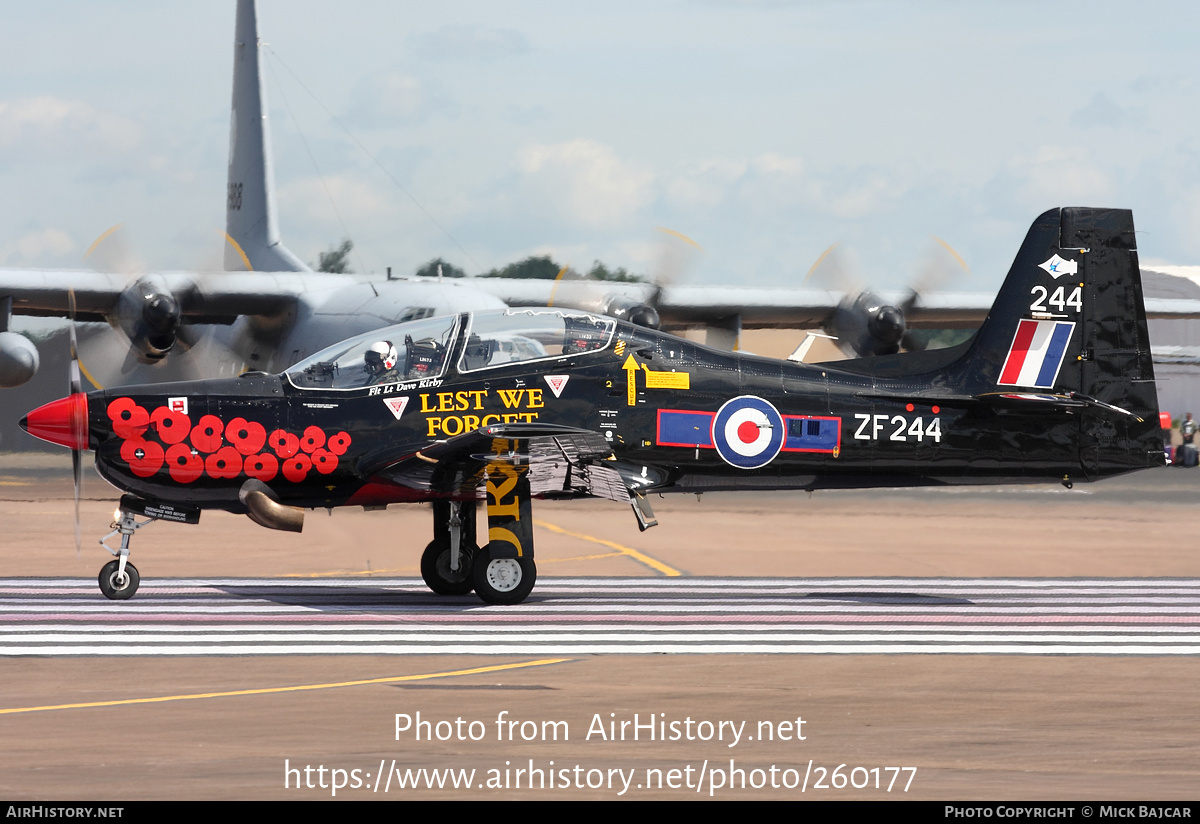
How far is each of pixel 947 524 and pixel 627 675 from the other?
1730 centimetres

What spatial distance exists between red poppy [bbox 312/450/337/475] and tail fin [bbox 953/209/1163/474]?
22.1 feet

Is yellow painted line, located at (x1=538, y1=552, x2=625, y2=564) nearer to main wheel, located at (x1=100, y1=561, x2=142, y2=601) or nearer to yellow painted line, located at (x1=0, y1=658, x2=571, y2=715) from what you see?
main wheel, located at (x1=100, y1=561, x2=142, y2=601)

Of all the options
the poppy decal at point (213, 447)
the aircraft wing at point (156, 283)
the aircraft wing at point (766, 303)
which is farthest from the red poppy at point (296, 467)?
the aircraft wing at point (766, 303)

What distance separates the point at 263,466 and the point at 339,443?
768mm

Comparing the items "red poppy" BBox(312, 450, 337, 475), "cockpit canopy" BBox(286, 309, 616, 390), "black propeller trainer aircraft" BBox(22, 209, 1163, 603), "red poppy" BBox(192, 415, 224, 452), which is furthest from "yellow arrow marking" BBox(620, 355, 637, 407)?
"red poppy" BBox(192, 415, 224, 452)

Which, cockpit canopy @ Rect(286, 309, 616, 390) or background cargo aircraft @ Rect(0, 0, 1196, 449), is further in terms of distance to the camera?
background cargo aircraft @ Rect(0, 0, 1196, 449)

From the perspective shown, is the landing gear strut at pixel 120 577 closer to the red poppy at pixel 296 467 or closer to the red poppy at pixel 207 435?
the red poppy at pixel 207 435

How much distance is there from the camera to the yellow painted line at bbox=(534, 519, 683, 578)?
18.6 metres

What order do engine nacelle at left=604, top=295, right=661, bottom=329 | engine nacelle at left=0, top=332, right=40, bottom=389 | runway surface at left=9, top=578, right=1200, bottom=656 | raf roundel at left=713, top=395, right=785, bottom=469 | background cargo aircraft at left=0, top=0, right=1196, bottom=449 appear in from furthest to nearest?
engine nacelle at left=604, top=295, right=661, bottom=329, background cargo aircraft at left=0, top=0, right=1196, bottom=449, engine nacelle at left=0, top=332, right=40, bottom=389, raf roundel at left=713, top=395, right=785, bottom=469, runway surface at left=9, top=578, right=1200, bottom=656

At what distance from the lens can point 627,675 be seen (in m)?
10.2

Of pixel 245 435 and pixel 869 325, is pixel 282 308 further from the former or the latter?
pixel 245 435

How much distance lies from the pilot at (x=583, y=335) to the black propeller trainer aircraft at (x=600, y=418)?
0.06 feet

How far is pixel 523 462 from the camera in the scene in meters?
13.6

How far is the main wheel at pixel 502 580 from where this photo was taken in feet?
46.8
